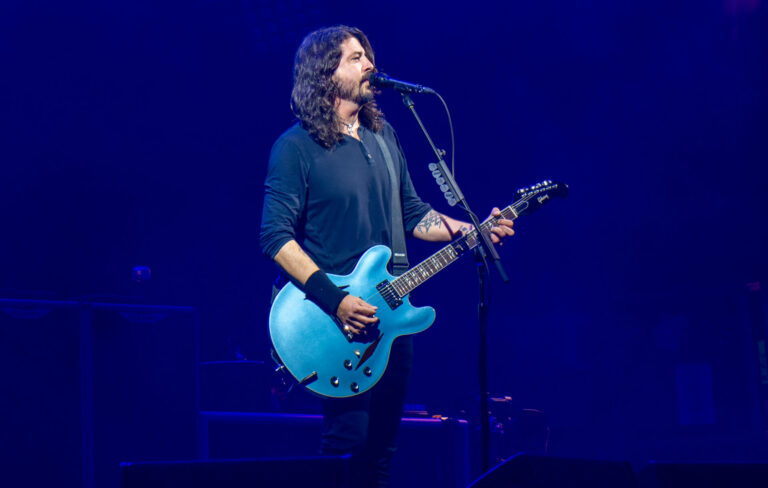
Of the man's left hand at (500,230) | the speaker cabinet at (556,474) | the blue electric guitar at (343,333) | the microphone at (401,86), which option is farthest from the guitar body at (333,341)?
the speaker cabinet at (556,474)

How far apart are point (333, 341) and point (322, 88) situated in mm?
965

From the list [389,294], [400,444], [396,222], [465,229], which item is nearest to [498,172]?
[400,444]

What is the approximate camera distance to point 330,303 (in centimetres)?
257

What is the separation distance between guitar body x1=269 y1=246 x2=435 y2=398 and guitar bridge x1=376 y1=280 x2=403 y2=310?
0.6 inches

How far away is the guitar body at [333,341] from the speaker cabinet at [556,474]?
33.6 inches

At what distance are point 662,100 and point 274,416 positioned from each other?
3.77m

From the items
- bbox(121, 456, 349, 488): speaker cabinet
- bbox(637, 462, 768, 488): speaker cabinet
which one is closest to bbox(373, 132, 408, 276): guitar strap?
bbox(121, 456, 349, 488): speaker cabinet

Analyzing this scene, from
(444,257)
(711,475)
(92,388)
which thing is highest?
(444,257)

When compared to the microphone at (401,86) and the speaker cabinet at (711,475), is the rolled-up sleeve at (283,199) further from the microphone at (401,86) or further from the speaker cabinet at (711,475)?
the speaker cabinet at (711,475)

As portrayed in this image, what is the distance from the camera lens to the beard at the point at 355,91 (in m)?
2.98

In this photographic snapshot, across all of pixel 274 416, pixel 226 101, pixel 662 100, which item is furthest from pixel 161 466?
pixel 662 100

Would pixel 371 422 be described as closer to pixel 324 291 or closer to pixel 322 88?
pixel 324 291

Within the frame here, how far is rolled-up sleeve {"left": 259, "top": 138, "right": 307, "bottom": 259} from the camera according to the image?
2.69 m

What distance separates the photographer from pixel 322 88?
2967 millimetres
